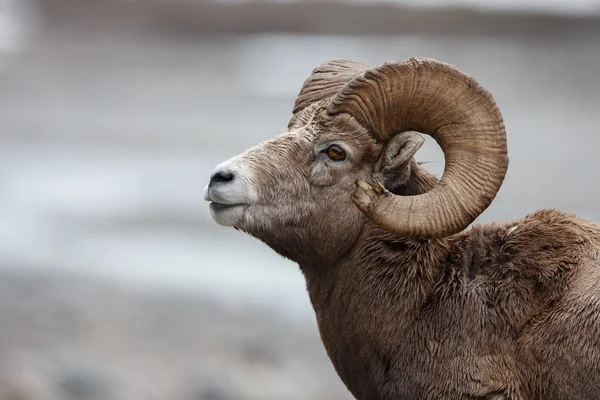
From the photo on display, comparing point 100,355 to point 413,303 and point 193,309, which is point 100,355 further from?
point 413,303

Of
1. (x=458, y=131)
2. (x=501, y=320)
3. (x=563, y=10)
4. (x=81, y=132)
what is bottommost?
(x=501, y=320)

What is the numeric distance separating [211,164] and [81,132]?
1011 cm

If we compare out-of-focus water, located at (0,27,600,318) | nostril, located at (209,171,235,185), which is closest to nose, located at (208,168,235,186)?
nostril, located at (209,171,235,185)

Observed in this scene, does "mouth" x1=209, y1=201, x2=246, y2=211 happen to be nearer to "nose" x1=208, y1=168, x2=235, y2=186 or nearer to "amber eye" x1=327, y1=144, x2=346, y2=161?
"nose" x1=208, y1=168, x2=235, y2=186

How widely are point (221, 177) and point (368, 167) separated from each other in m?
1.03

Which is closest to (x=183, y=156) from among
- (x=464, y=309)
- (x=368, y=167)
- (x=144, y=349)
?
(x=144, y=349)

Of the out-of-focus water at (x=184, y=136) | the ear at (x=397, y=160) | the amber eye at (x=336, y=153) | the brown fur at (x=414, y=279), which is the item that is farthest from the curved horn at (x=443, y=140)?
the out-of-focus water at (x=184, y=136)

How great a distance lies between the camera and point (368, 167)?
8.07 metres

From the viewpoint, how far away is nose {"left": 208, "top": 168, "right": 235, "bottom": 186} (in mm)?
7641

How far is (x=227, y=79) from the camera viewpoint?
4488cm

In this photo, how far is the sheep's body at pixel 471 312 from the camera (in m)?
7.34

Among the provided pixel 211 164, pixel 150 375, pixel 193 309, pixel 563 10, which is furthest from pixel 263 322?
pixel 563 10

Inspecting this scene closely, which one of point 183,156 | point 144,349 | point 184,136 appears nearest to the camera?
point 144,349

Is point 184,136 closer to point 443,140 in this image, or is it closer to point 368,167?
point 368,167
